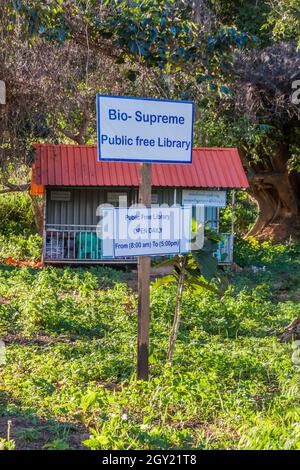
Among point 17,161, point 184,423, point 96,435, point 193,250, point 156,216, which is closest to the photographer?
point 96,435

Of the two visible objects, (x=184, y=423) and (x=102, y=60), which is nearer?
(x=184, y=423)

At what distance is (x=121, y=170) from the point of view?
21.6 m

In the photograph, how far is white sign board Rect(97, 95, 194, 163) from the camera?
7.02 metres

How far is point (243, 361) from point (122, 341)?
2.03 m

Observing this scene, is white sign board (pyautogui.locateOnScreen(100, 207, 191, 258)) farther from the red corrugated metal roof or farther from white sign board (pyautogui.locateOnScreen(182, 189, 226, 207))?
white sign board (pyautogui.locateOnScreen(182, 189, 226, 207))

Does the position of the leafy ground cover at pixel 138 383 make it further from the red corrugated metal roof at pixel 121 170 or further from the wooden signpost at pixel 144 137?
the red corrugated metal roof at pixel 121 170

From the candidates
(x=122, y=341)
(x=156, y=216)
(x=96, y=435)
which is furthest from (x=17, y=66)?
(x=96, y=435)

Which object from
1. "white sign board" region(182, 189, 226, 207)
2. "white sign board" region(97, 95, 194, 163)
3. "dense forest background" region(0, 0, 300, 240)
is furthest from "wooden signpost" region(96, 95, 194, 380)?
"white sign board" region(182, 189, 226, 207)

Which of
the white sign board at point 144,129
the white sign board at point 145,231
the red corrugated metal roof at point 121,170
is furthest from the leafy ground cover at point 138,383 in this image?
the red corrugated metal roof at point 121,170

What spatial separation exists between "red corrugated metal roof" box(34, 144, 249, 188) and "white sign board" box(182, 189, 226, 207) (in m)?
0.42

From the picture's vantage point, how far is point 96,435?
5.28 m

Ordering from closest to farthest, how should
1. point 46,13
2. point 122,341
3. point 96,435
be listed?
point 96,435
point 122,341
point 46,13
